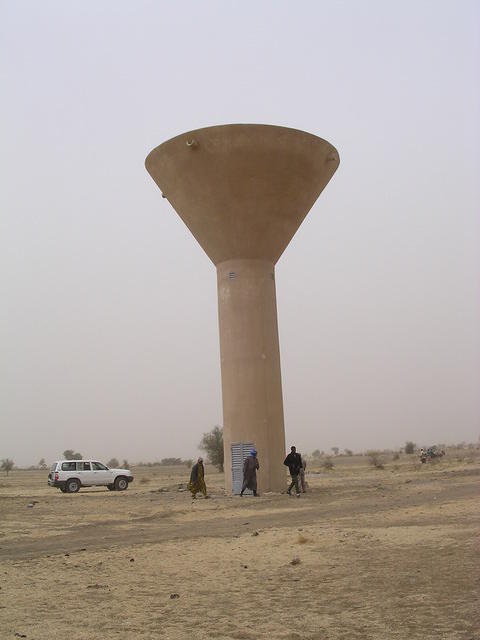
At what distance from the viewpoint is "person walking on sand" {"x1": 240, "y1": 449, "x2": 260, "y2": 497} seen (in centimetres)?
1786

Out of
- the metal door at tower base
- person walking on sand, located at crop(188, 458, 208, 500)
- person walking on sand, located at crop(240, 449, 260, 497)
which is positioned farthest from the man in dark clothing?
person walking on sand, located at crop(188, 458, 208, 500)

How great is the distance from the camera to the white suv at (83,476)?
A: 2589 centimetres

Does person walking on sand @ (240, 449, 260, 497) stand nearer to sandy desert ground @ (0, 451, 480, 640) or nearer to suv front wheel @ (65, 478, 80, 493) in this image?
sandy desert ground @ (0, 451, 480, 640)

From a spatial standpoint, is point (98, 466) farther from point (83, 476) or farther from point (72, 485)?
point (72, 485)

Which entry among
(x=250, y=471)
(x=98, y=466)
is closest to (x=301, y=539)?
(x=250, y=471)

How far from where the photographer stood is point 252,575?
747 cm

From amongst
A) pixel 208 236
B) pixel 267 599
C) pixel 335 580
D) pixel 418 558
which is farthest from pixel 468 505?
pixel 208 236

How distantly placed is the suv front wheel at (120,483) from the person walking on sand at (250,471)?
1024 cm

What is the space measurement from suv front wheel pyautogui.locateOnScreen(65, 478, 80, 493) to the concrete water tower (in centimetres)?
891

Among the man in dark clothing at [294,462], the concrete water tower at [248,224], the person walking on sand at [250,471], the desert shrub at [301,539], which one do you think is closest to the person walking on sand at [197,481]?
the concrete water tower at [248,224]

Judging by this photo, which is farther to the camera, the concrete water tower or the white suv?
the white suv

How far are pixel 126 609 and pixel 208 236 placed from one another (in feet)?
47.4

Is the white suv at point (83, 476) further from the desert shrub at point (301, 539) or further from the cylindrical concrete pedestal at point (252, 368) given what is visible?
the desert shrub at point (301, 539)

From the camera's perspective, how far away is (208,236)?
19688mm
